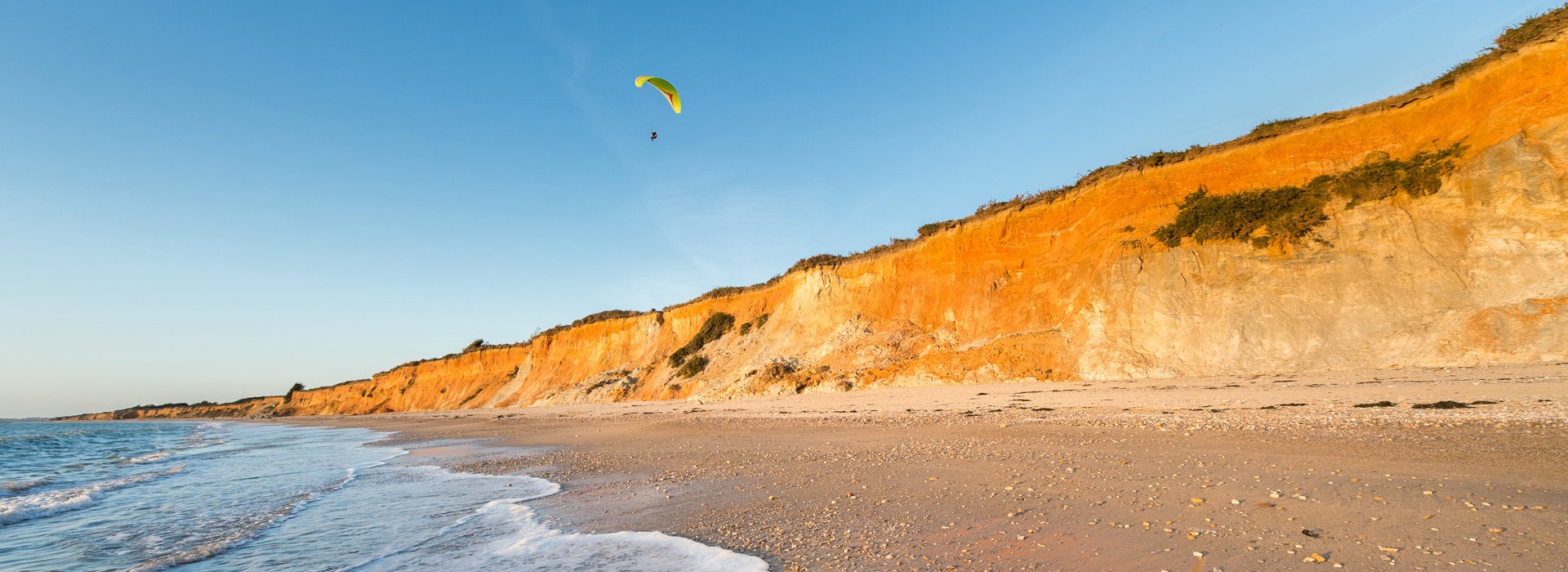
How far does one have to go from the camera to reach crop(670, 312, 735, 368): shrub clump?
133ft

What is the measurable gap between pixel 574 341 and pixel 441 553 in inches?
2023

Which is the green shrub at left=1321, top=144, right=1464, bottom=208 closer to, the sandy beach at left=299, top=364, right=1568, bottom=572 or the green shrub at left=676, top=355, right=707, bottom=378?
the sandy beach at left=299, top=364, right=1568, bottom=572

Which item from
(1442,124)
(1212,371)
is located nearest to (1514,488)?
(1212,371)

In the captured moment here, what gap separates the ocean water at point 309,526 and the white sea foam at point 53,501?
0.13 ft

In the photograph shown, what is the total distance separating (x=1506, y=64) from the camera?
18594mm

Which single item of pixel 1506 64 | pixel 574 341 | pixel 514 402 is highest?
pixel 1506 64

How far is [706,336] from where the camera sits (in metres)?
42.0

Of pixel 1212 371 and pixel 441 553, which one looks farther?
pixel 1212 371

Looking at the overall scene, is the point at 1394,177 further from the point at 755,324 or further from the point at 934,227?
the point at 755,324

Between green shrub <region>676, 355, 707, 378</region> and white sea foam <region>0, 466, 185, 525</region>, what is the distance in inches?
996

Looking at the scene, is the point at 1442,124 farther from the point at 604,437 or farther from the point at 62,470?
the point at 62,470

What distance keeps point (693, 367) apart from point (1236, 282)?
91.9 ft

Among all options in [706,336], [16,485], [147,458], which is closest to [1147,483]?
[16,485]

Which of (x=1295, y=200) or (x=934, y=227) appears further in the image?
(x=934, y=227)
